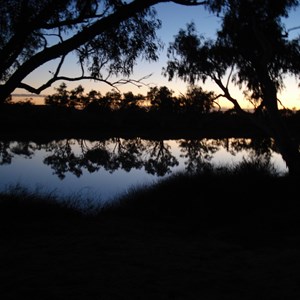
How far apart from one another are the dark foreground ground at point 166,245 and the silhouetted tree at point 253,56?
2.73 metres

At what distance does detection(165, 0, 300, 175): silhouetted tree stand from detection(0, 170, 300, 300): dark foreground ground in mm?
2735

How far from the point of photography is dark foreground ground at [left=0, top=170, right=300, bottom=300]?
2967 millimetres

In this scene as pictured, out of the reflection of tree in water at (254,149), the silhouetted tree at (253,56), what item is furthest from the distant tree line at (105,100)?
the silhouetted tree at (253,56)

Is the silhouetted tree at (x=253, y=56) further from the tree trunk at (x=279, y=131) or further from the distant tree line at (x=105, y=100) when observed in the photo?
the distant tree line at (x=105, y=100)

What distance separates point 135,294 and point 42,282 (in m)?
0.71

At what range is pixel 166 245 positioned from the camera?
4309 millimetres

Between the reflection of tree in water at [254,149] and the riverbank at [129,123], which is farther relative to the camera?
the riverbank at [129,123]

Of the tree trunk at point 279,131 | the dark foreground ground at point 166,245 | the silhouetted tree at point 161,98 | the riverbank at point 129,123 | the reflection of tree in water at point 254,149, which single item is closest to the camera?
the dark foreground ground at point 166,245

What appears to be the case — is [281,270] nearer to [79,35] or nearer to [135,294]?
[135,294]

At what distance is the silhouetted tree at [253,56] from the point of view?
31.2ft

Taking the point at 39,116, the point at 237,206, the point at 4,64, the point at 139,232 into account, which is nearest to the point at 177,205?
the point at 237,206

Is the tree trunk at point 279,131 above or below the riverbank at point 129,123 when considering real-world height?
below

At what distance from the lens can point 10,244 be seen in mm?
4160

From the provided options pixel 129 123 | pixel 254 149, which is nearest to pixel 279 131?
pixel 254 149
